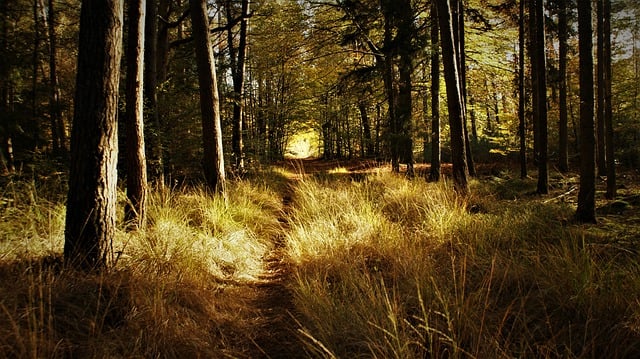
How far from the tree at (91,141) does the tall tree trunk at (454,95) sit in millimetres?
6099

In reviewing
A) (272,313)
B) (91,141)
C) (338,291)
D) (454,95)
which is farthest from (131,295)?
(454,95)

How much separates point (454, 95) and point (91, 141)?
6.52m

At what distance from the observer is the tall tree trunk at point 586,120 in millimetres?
5203

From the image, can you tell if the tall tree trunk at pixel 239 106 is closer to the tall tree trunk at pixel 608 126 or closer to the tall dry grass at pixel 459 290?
the tall dry grass at pixel 459 290

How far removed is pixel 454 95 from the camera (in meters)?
6.86

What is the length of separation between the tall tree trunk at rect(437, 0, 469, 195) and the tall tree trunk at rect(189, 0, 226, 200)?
4.80 m

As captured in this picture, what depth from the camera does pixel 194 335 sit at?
236cm

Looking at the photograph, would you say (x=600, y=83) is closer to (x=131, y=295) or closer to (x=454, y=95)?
(x=454, y=95)

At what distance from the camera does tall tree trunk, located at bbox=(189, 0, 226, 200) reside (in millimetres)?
6180

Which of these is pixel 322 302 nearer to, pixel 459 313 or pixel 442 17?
pixel 459 313

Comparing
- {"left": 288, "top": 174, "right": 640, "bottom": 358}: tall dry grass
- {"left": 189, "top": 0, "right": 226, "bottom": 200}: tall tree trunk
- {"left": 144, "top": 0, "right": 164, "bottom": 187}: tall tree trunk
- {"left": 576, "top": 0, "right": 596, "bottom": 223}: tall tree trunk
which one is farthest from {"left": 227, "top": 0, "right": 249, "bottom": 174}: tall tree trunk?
{"left": 576, "top": 0, "right": 596, "bottom": 223}: tall tree trunk

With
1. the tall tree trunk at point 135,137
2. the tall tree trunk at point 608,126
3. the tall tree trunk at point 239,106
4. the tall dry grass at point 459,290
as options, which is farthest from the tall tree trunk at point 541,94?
the tall tree trunk at point 135,137

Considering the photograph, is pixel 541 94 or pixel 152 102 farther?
pixel 541 94

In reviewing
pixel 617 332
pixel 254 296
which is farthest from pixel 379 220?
pixel 617 332
